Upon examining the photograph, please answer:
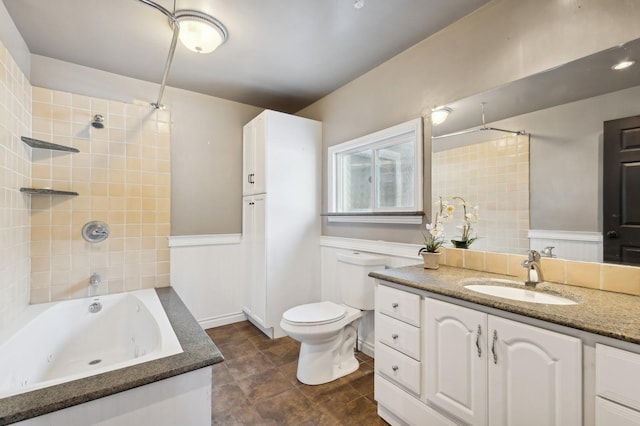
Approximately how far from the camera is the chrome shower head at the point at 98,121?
7.62 feet

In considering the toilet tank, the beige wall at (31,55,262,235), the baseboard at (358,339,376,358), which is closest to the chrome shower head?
the beige wall at (31,55,262,235)

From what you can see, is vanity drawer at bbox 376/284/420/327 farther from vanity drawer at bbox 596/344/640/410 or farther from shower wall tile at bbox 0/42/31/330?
shower wall tile at bbox 0/42/31/330

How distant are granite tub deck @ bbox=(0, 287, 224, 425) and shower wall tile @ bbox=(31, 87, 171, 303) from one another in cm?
146

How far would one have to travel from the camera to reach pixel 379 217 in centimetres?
229

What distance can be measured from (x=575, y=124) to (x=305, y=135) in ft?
6.79

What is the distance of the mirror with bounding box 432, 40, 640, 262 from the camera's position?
1.28 metres

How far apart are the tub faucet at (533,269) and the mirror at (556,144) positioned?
4.0 inches

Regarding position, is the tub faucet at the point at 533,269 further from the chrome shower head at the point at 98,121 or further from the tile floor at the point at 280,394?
the chrome shower head at the point at 98,121

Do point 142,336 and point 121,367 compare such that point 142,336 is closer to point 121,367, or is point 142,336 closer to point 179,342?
point 179,342

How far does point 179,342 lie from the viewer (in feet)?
4.68

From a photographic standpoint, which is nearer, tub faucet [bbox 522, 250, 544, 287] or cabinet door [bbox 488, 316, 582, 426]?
cabinet door [bbox 488, 316, 582, 426]

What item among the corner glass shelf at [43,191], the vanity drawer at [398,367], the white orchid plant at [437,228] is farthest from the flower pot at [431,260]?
the corner glass shelf at [43,191]

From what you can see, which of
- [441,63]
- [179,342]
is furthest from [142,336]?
[441,63]

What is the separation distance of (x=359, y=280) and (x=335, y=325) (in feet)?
1.24
